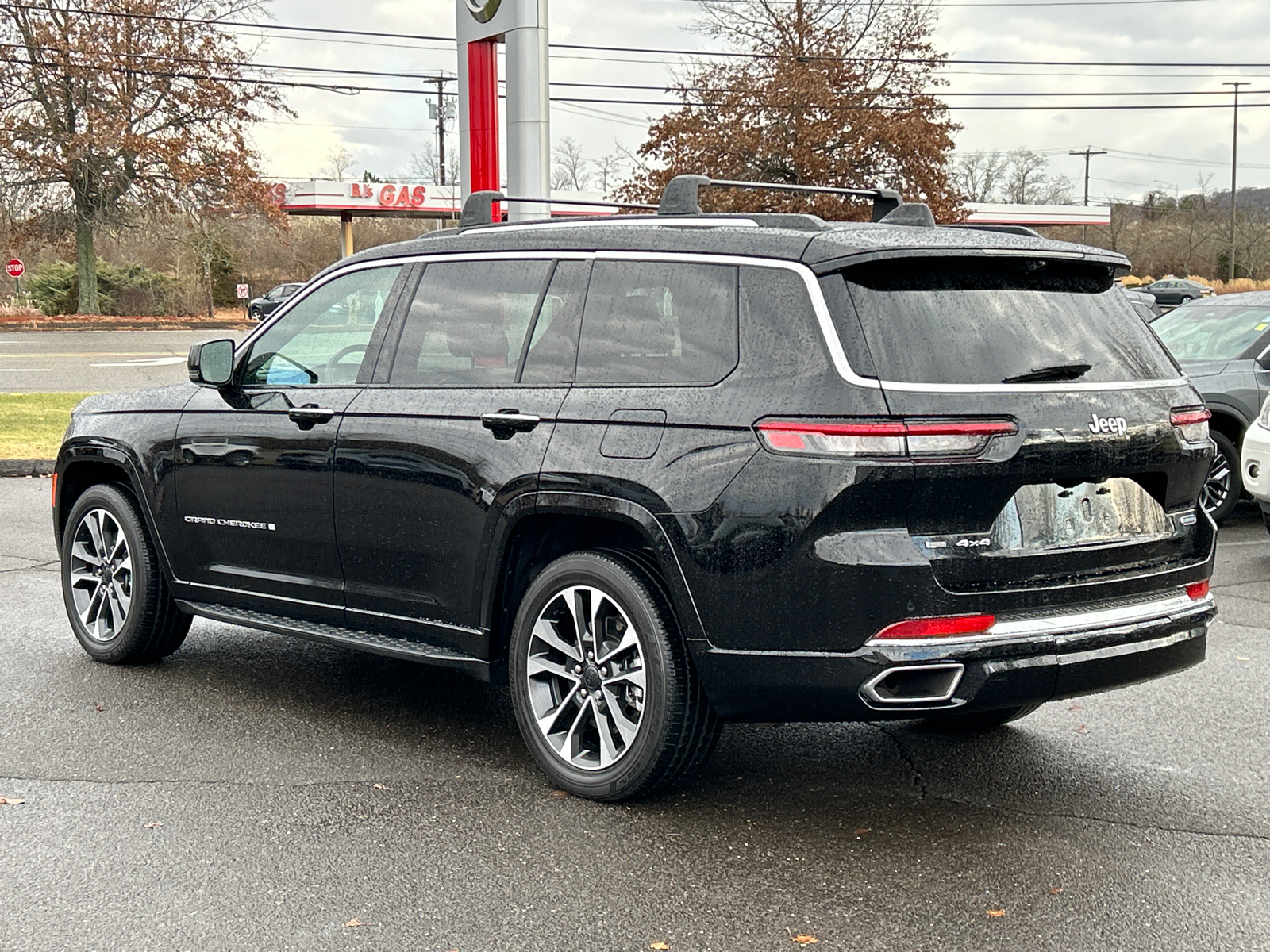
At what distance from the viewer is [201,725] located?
5.59 m

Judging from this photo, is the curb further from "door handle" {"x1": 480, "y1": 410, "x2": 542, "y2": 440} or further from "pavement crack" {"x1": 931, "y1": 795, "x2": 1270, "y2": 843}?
"pavement crack" {"x1": 931, "y1": 795, "x2": 1270, "y2": 843}

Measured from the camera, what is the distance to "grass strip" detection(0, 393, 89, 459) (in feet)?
47.6

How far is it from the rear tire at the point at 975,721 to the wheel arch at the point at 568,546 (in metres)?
1.47

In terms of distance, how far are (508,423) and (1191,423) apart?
7.14 ft

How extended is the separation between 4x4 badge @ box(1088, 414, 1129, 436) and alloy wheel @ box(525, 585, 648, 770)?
1.49m

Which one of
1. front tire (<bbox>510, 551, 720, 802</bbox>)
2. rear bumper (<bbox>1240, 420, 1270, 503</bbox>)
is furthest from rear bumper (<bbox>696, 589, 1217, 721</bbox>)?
rear bumper (<bbox>1240, 420, 1270, 503</bbox>)

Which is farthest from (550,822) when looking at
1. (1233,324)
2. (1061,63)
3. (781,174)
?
(1061,63)

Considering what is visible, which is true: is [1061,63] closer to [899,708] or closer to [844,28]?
[844,28]

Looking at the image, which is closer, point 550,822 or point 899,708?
point 899,708

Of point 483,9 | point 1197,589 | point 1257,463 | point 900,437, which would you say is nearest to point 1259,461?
point 1257,463

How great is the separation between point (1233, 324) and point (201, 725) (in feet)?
29.1

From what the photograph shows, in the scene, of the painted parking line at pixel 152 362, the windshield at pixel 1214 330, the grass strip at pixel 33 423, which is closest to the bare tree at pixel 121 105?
the painted parking line at pixel 152 362

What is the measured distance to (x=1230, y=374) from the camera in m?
10.9

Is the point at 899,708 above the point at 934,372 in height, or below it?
below
